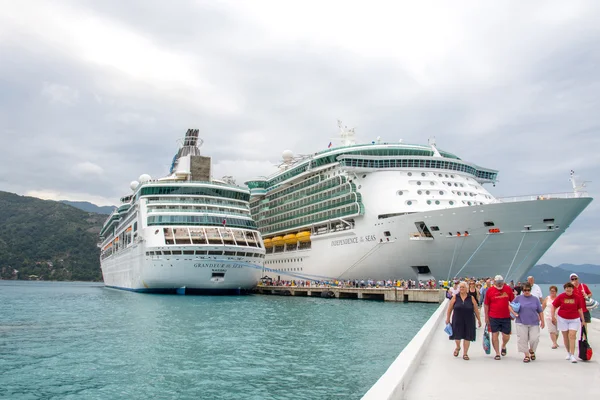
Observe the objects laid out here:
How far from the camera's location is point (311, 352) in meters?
16.3

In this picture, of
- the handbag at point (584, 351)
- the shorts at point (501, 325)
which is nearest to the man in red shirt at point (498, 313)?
the shorts at point (501, 325)

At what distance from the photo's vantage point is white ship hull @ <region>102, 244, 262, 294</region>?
148 ft

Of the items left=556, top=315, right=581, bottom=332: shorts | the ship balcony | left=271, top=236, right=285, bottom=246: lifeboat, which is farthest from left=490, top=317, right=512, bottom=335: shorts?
left=271, top=236, right=285, bottom=246: lifeboat

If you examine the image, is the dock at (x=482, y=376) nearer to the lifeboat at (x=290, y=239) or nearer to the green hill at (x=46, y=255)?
the lifeboat at (x=290, y=239)

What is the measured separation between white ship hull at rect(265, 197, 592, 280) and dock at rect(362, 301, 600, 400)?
26.0 meters

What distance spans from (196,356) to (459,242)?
26.8 metres

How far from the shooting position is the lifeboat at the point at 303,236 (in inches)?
2197

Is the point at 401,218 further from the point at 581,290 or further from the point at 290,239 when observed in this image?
the point at 581,290

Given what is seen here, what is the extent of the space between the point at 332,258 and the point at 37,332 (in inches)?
1273

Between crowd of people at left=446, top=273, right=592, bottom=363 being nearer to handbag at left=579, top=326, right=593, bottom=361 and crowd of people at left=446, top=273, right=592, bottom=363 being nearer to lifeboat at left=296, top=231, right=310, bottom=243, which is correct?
handbag at left=579, top=326, right=593, bottom=361

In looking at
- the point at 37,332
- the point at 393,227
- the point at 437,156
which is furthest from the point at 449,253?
the point at 37,332

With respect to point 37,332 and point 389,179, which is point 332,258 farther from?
point 37,332

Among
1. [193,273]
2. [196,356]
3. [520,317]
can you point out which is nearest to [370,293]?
[193,273]

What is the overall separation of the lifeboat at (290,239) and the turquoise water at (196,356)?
103ft
